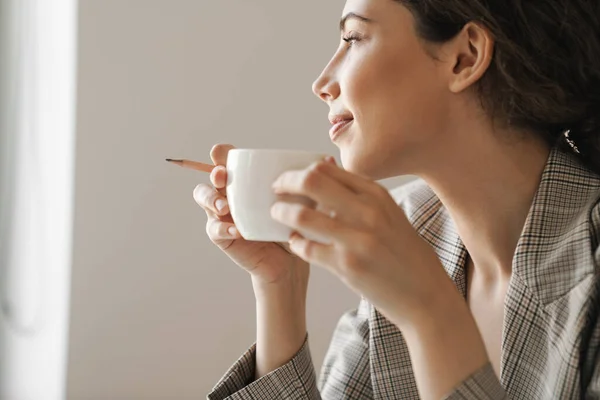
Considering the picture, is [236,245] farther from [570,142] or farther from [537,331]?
[570,142]

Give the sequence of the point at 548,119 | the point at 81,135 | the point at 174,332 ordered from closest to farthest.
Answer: the point at 548,119 → the point at 81,135 → the point at 174,332

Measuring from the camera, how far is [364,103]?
1217 millimetres

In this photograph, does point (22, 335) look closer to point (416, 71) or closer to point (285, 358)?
point (285, 358)

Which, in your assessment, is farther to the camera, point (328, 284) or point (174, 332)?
point (328, 284)

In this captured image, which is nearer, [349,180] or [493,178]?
[349,180]

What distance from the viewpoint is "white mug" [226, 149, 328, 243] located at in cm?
85

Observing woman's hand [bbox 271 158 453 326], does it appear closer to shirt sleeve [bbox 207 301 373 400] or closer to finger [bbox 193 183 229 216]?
finger [bbox 193 183 229 216]

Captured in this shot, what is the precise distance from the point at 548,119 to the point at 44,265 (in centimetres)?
111

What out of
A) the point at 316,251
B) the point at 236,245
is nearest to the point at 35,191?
the point at 236,245

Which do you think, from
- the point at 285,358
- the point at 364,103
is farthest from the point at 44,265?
the point at 364,103

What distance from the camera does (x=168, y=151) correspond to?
1.70 metres

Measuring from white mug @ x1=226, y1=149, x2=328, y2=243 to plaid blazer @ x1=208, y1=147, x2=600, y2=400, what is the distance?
0.90 ft

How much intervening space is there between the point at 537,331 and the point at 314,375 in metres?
0.37

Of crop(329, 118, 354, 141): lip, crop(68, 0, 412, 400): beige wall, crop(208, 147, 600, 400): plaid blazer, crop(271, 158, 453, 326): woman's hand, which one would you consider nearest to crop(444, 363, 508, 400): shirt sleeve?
crop(208, 147, 600, 400): plaid blazer
